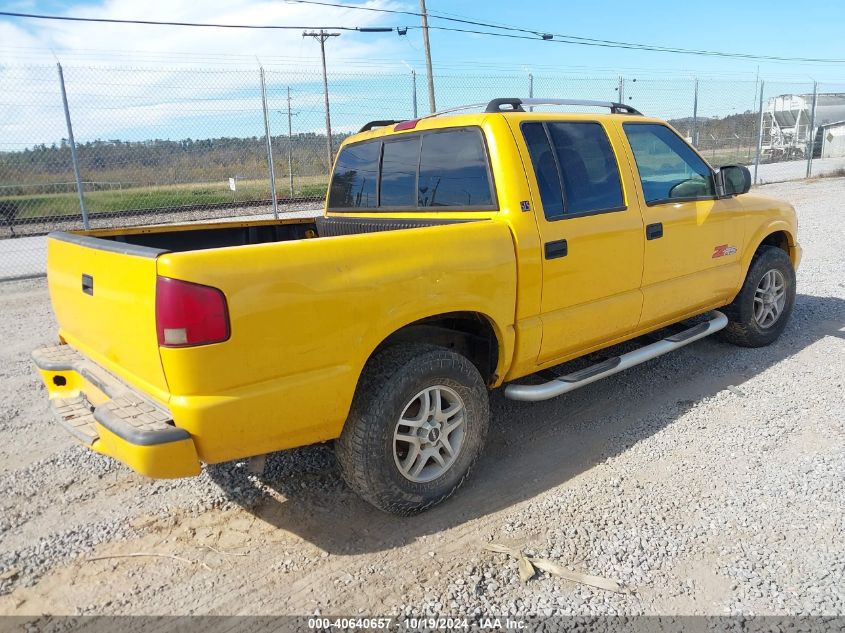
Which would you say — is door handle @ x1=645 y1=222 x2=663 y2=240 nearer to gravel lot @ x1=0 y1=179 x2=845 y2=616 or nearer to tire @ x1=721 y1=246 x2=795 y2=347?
gravel lot @ x1=0 y1=179 x2=845 y2=616

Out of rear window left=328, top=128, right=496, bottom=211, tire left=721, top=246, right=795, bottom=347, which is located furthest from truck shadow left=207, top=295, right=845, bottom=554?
rear window left=328, top=128, right=496, bottom=211

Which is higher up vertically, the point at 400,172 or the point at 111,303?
the point at 400,172

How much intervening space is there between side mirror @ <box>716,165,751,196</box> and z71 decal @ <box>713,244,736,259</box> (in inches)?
15.3

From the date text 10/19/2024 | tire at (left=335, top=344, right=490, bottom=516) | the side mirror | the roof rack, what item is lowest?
the date text 10/19/2024

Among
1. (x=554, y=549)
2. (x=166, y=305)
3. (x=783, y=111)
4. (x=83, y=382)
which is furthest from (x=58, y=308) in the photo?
(x=783, y=111)

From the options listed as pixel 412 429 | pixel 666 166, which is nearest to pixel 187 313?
pixel 412 429

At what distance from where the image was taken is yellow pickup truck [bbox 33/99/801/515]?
2389mm

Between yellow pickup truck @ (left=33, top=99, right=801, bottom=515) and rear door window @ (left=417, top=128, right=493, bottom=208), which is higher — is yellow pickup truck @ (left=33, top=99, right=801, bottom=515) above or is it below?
below

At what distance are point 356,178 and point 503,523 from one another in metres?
2.68

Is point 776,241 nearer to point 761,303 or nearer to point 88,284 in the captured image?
point 761,303

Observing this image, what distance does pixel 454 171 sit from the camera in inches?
144

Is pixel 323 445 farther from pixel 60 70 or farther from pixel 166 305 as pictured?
pixel 60 70

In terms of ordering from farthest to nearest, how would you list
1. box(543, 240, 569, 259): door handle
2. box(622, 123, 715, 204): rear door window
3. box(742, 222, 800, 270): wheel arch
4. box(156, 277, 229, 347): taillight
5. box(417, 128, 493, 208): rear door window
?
1. box(742, 222, 800, 270): wheel arch
2. box(622, 123, 715, 204): rear door window
3. box(417, 128, 493, 208): rear door window
4. box(543, 240, 569, 259): door handle
5. box(156, 277, 229, 347): taillight

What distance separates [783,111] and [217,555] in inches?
1746
